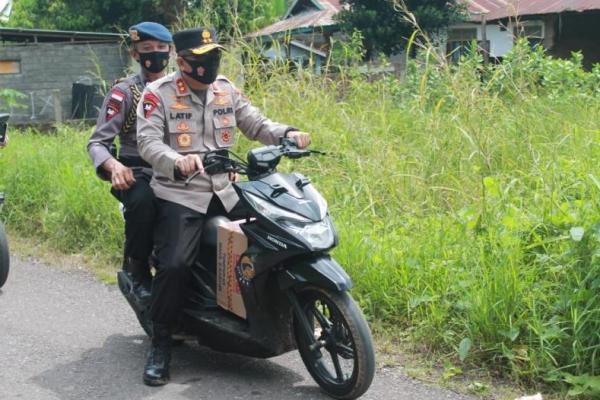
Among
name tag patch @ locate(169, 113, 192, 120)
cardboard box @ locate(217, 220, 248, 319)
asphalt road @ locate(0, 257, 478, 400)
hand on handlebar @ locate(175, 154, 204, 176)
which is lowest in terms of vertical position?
asphalt road @ locate(0, 257, 478, 400)

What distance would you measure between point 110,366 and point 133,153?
124 centimetres

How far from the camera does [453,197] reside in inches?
235

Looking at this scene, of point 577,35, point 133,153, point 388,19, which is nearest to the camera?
point 133,153

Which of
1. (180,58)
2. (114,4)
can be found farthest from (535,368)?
(114,4)

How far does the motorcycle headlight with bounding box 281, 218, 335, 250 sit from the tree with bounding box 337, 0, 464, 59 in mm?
15475

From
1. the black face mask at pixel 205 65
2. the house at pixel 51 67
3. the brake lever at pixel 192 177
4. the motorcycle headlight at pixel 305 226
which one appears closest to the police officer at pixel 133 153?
the brake lever at pixel 192 177

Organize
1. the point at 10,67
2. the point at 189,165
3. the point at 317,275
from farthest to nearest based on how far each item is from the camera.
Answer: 1. the point at 10,67
2. the point at 189,165
3. the point at 317,275

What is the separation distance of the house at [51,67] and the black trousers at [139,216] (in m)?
15.7

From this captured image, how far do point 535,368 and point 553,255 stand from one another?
0.69m

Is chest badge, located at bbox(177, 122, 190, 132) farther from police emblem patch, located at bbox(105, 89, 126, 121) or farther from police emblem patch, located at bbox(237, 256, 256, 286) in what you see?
police emblem patch, located at bbox(237, 256, 256, 286)

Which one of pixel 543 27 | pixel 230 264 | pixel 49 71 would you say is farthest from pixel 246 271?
pixel 49 71

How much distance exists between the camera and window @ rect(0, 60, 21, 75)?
2030cm

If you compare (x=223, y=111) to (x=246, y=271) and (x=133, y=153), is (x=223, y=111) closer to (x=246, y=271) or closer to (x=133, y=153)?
(x=133, y=153)

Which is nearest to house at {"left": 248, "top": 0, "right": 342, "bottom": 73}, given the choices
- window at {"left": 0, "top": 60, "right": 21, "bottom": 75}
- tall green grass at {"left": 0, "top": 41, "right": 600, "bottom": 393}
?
tall green grass at {"left": 0, "top": 41, "right": 600, "bottom": 393}
